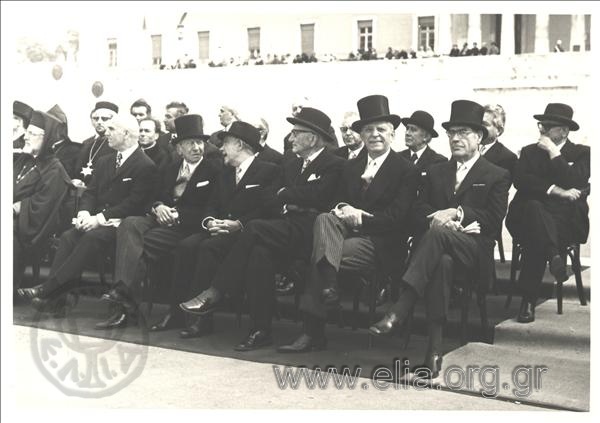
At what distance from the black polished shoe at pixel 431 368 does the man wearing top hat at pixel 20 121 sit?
3837 mm

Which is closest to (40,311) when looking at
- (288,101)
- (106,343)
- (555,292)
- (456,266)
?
(106,343)

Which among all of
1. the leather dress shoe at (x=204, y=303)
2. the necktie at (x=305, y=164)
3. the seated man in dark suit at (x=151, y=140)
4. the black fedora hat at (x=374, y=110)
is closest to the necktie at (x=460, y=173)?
the black fedora hat at (x=374, y=110)

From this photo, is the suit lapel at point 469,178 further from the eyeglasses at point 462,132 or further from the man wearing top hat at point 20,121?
the man wearing top hat at point 20,121

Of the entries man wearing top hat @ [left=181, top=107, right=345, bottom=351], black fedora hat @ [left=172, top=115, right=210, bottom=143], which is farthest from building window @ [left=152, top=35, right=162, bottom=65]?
man wearing top hat @ [left=181, top=107, right=345, bottom=351]

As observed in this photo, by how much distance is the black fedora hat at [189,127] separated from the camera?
7.30m

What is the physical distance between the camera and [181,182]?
743 centimetres

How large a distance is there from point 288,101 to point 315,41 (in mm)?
2183

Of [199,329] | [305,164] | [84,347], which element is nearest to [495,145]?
[305,164]

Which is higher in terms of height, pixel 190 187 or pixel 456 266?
pixel 190 187

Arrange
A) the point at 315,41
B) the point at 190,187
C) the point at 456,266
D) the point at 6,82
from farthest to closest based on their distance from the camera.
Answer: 1. the point at 315,41
2. the point at 190,187
3. the point at 6,82
4. the point at 456,266

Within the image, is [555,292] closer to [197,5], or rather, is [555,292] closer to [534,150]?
[534,150]

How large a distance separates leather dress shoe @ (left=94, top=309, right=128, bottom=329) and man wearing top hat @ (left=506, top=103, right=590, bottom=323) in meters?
2.90

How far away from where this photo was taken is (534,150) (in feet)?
22.5

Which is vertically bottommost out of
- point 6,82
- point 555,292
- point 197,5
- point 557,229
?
point 555,292
